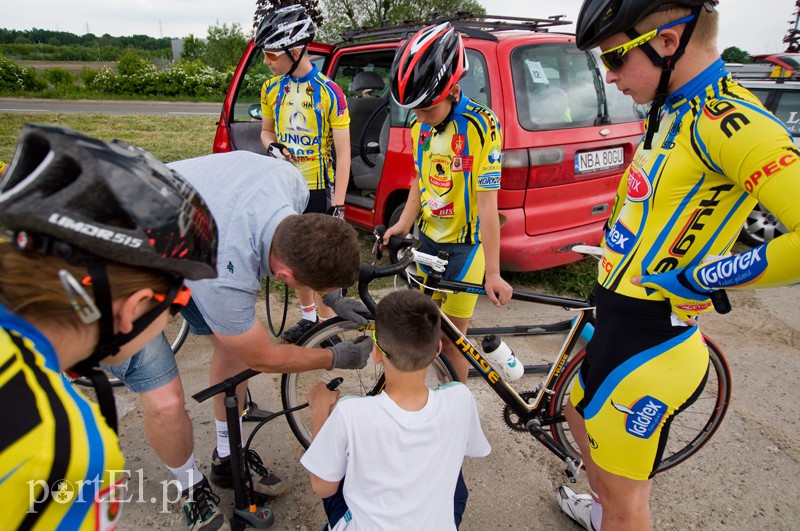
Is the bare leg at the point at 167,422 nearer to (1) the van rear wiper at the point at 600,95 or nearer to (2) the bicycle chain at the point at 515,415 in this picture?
(2) the bicycle chain at the point at 515,415

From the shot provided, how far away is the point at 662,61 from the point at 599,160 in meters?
2.60

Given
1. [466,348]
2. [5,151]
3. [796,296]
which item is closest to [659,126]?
[466,348]

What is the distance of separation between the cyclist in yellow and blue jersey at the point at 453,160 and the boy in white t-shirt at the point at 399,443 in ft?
2.69

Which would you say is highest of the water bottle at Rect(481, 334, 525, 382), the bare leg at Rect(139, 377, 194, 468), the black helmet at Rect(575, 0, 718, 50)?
the black helmet at Rect(575, 0, 718, 50)

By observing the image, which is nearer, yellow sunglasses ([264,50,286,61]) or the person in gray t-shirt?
Answer: the person in gray t-shirt

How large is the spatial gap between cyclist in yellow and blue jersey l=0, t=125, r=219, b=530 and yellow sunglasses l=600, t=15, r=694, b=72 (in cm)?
133

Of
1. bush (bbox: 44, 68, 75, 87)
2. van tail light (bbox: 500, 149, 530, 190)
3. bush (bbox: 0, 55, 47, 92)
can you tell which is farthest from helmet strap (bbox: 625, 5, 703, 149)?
bush (bbox: 44, 68, 75, 87)

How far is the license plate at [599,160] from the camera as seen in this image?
3.81m

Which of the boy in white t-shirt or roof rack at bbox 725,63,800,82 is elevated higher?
roof rack at bbox 725,63,800,82

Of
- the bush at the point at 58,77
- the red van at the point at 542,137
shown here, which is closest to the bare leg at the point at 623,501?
the red van at the point at 542,137

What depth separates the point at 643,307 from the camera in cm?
161

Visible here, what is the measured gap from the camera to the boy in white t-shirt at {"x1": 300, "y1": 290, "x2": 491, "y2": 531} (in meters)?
1.53

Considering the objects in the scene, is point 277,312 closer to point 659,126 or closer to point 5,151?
point 659,126

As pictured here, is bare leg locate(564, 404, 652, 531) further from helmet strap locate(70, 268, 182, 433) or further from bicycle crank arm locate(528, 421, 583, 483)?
helmet strap locate(70, 268, 182, 433)
